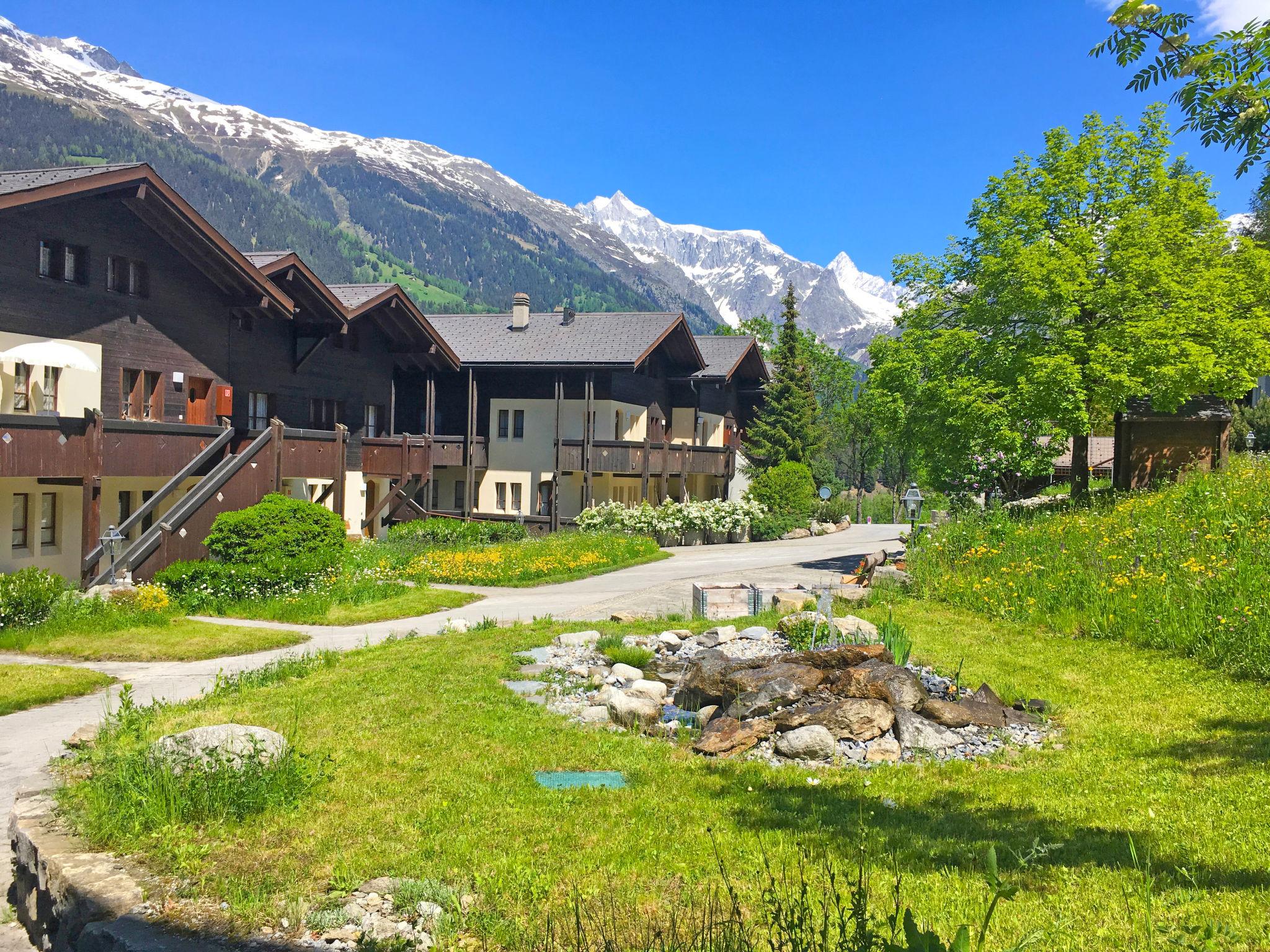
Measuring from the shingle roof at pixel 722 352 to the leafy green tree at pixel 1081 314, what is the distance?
22915 millimetres

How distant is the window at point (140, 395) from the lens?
22656 mm

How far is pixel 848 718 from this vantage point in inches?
373

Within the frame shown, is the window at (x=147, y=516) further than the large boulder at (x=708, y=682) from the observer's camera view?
Yes

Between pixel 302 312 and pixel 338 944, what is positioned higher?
pixel 302 312

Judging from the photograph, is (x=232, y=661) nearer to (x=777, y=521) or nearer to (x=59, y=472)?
(x=59, y=472)

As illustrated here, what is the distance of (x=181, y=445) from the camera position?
885 inches

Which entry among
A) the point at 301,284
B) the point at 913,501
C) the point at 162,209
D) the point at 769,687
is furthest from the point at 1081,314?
the point at 162,209

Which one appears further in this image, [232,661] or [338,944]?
[232,661]

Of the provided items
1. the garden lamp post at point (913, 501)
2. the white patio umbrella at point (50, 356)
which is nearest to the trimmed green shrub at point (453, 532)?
the white patio umbrella at point (50, 356)

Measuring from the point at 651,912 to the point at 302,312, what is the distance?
1031 inches

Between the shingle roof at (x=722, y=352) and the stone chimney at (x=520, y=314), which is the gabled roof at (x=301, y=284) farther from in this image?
the shingle roof at (x=722, y=352)

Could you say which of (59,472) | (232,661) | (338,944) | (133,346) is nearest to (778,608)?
(232,661)

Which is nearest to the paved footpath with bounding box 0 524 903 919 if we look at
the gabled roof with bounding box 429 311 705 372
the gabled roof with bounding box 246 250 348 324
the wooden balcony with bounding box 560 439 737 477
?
the wooden balcony with bounding box 560 439 737 477

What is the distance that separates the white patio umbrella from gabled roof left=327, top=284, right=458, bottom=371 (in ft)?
28.4
